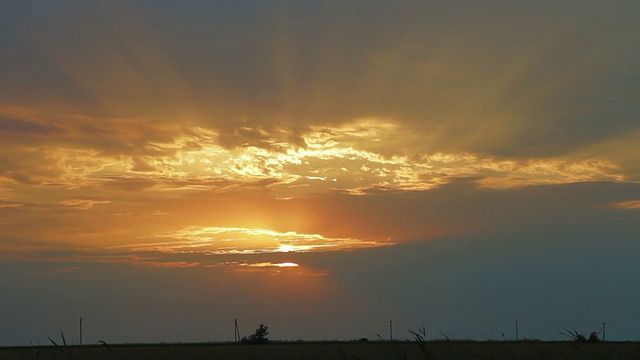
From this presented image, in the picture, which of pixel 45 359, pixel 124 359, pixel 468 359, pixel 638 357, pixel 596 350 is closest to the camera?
pixel 638 357

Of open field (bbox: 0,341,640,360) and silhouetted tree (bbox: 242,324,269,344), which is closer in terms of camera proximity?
open field (bbox: 0,341,640,360)

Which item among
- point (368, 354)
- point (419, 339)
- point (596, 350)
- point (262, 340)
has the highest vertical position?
point (419, 339)

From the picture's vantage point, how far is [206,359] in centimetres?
6178

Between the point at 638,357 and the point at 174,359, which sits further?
the point at 174,359

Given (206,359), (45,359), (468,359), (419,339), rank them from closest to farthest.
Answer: (419,339), (468,359), (45,359), (206,359)

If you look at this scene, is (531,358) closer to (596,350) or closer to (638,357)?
(596,350)

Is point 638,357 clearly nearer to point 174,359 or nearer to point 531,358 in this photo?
point 531,358

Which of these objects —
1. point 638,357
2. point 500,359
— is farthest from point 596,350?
point 500,359

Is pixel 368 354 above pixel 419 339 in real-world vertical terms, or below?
below

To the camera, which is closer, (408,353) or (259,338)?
(408,353)

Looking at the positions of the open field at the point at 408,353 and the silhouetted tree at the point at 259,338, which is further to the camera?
the silhouetted tree at the point at 259,338

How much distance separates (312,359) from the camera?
5944 cm

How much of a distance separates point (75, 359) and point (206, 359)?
12549 millimetres

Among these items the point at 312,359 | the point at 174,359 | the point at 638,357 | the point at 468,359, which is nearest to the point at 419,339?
the point at 638,357
